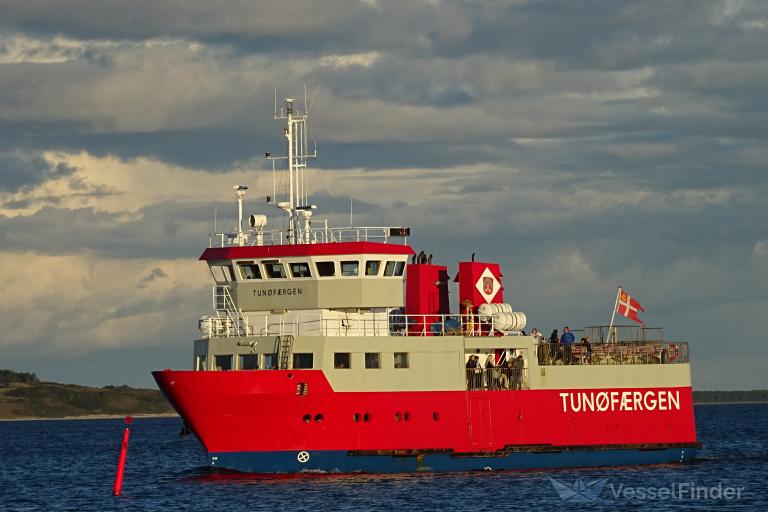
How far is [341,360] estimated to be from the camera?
148 feet

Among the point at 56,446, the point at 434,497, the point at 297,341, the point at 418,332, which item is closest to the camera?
the point at 434,497

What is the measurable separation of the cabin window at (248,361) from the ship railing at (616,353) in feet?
36.5

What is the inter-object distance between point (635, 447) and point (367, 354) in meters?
11.6

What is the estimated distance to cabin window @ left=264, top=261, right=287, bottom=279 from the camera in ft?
154

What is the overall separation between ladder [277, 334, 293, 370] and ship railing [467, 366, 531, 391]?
698cm

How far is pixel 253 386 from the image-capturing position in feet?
144

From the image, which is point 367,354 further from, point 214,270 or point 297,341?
point 214,270

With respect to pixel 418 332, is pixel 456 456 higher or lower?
lower

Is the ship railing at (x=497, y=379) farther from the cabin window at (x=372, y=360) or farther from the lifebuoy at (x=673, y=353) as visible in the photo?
the lifebuoy at (x=673, y=353)

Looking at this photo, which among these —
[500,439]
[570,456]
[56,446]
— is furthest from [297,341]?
[56,446]

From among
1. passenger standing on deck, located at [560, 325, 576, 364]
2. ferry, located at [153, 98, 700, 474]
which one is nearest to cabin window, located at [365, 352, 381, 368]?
ferry, located at [153, 98, 700, 474]

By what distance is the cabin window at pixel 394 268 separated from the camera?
155ft

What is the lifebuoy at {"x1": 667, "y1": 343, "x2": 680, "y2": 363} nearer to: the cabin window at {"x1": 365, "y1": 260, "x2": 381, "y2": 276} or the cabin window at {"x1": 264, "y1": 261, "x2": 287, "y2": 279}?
the cabin window at {"x1": 365, "y1": 260, "x2": 381, "y2": 276}

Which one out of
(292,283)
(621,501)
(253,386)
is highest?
(292,283)
